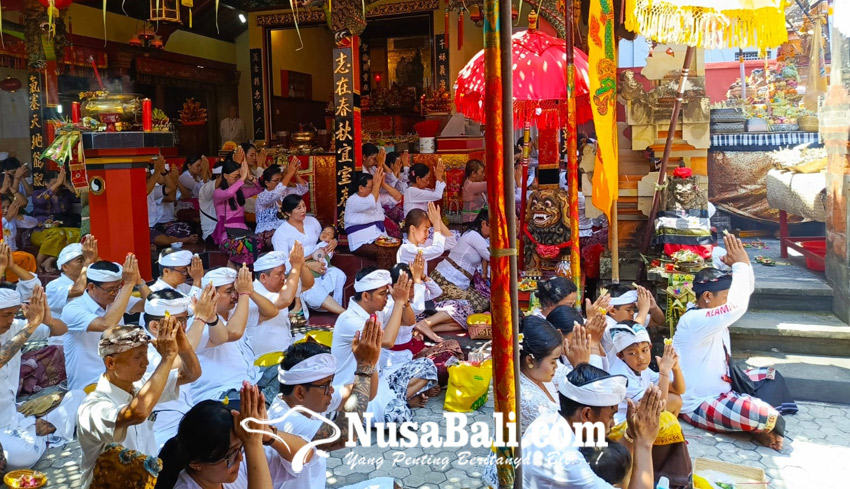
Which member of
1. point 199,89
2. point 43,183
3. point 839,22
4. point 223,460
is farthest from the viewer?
point 199,89

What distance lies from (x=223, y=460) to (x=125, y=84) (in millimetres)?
12568

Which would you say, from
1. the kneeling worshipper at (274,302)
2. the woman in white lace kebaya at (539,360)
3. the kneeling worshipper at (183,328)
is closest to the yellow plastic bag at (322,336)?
the kneeling worshipper at (274,302)

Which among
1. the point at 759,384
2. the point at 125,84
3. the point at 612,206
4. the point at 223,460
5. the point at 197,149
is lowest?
the point at 759,384

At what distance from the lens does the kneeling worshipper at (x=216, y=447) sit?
2.70 metres

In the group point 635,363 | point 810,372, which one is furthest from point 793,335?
point 635,363

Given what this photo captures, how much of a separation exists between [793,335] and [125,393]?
530cm

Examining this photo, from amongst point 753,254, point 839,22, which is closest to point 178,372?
point 839,22

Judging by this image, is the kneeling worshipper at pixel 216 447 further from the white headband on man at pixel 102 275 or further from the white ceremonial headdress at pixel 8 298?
the white headband on man at pixel 102 275

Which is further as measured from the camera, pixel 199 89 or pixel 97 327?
pixel 199 89

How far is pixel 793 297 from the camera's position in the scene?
22.2 ft

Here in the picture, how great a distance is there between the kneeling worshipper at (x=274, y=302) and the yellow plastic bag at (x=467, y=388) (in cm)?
133

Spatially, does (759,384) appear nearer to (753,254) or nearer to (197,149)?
(753,254)

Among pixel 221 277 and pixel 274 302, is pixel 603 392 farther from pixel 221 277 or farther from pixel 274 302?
pixel 274 302

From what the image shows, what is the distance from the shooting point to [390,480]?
3629 millimetres
